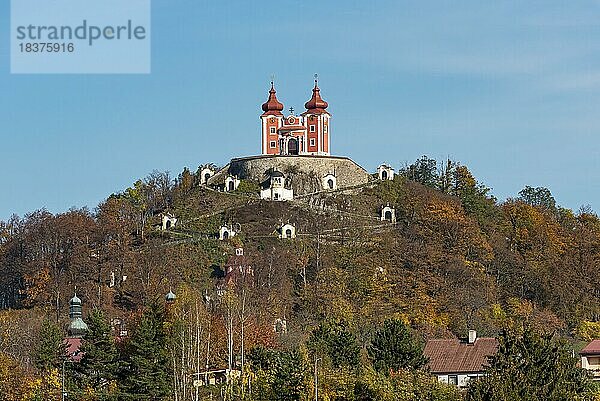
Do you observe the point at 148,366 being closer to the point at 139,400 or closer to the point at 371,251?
the point at 139,400

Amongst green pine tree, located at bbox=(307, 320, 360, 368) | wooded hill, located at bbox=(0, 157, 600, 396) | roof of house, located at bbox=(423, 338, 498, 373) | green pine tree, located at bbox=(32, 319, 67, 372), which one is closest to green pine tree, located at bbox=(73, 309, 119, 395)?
green pine tree, located at bbox=(32, 319, 67, 372)

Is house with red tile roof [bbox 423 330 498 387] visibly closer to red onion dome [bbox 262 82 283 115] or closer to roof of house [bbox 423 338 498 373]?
roof of house [bbox 423 338 498 373]

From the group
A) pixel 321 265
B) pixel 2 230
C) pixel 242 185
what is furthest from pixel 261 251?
pixel 2 230

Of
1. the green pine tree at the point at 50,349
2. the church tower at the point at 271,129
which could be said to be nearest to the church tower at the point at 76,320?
the green pine tree at the point at 50,349

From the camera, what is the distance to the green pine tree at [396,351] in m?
63.3

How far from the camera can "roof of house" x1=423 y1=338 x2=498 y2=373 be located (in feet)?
234

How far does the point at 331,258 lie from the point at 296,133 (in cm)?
2302

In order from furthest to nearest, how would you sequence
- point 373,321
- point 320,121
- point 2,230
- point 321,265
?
point 320,121 < point 2,230 < point 321,265 < point 373,321

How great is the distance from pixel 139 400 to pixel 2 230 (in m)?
59.4

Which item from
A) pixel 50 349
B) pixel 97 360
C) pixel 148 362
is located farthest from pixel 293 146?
pixel 148 362

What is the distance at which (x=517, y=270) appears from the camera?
111 m

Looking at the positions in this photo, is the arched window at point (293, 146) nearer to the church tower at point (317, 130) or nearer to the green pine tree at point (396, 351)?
the church tower at point (317, 130)

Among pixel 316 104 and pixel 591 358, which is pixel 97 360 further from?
pixel 316 104

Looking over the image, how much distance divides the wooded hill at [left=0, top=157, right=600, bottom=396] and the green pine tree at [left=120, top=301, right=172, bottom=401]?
74.4 ft
